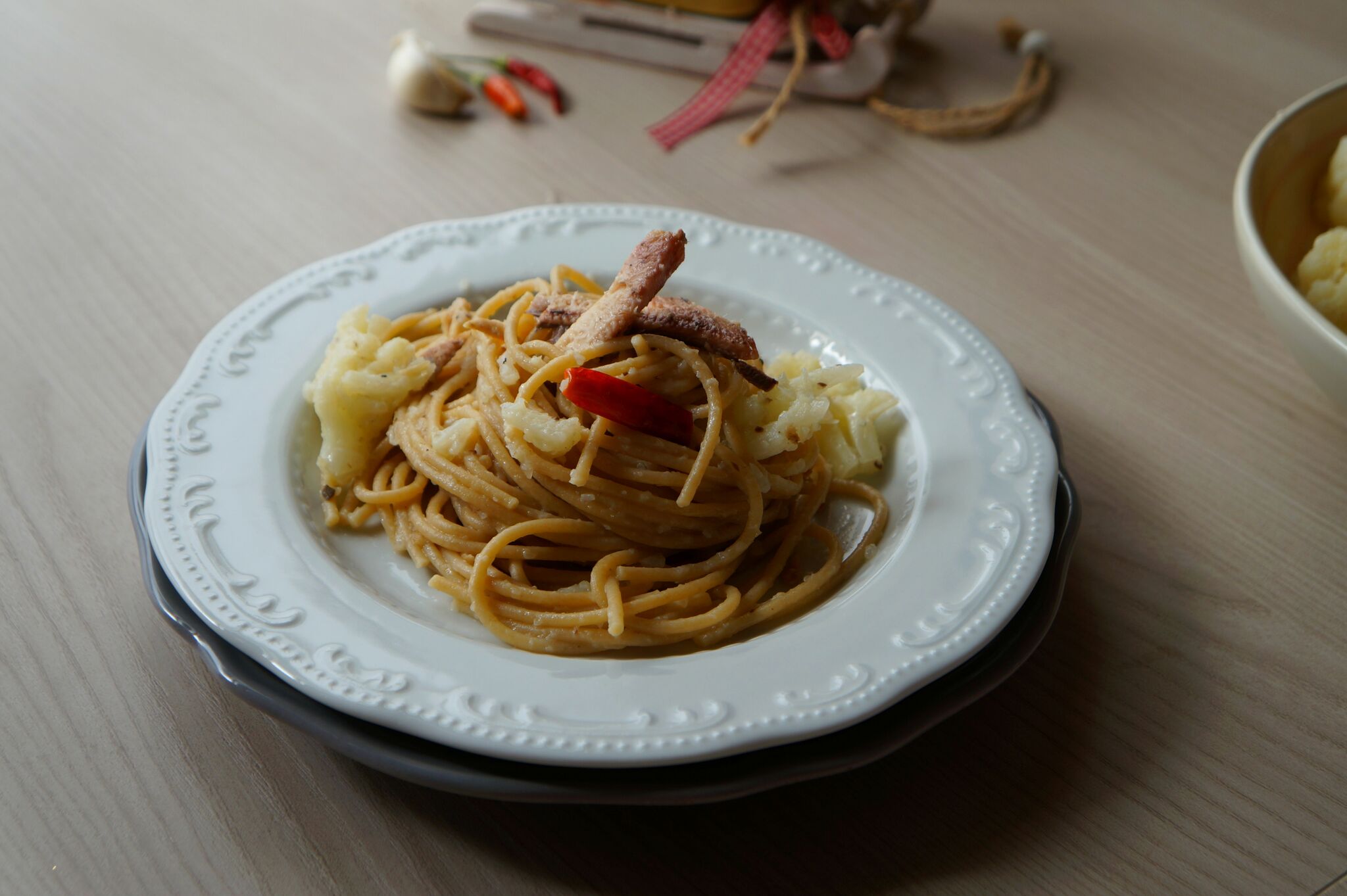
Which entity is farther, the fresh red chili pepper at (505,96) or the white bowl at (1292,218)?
the fresh red chili pepper at (505,96)

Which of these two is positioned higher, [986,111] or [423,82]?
[986,111]

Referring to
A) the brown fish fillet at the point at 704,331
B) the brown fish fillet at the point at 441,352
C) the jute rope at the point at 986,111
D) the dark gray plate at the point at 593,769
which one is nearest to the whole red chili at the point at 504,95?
the jute rope at the point at 986,111

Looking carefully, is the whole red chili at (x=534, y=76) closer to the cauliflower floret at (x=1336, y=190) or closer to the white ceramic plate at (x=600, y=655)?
the white ceramic plate at (x=600, y=655)

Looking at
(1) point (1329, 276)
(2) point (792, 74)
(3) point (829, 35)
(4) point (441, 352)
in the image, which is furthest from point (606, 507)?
(3) point (829, 35)

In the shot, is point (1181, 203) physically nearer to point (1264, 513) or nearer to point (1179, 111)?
point (1179, 111)

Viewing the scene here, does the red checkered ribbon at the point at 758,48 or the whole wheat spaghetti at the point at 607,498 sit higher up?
the red checkered ribbon at the point at 758,48

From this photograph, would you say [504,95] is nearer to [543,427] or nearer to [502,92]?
[502,92]
